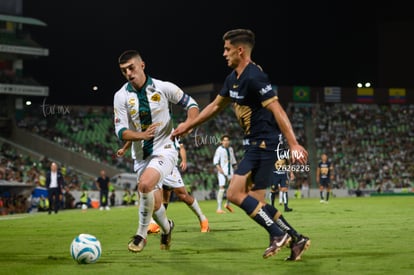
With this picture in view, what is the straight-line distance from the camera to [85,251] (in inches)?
337

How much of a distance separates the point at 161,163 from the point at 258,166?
69.7 inches

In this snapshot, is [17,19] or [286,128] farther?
[17,19]

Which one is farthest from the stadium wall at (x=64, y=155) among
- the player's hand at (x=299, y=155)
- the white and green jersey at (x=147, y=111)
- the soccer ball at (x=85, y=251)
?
the player's hand at (x=299, y=155)

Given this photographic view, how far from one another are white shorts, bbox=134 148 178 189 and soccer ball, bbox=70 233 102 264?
139 centimetres

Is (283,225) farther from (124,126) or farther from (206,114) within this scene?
(124,126)

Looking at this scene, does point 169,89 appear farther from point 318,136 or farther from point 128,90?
point 318,136

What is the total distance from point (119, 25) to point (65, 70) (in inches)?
285

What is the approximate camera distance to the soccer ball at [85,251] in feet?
28.1

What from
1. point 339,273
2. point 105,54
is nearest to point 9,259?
point 339,273

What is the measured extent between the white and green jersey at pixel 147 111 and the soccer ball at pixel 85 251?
1.79 metres

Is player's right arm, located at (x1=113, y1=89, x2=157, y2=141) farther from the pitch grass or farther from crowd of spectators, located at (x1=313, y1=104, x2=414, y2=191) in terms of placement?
crowd of spectators, located at (x1=313, y1=104, x2=414, y2=191)

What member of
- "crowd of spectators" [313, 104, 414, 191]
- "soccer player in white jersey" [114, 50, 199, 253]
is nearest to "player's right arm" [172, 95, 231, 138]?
"soccer player in white jersey" [114, 50, 199, 253]

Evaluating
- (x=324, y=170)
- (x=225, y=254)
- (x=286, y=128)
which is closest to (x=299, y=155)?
(x=286, y=128)

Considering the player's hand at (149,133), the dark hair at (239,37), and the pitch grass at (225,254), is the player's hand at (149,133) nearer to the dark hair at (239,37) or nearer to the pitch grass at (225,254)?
the pitch grass at (225,254)
